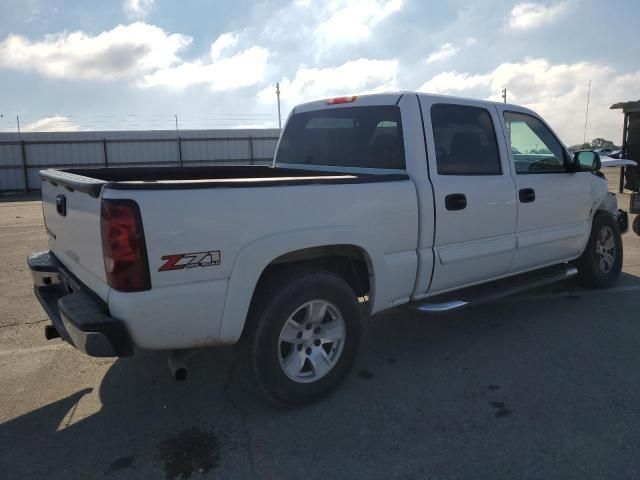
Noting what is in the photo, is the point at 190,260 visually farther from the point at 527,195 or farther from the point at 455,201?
the point at 527,195

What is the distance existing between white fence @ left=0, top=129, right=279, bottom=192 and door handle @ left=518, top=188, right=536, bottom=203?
73.4 feet

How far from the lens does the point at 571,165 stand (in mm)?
4852

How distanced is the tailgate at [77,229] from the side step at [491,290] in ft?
7.03

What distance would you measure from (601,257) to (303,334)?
13.0 ft

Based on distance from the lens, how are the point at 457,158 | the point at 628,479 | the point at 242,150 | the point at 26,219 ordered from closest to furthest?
1. the point at 628,479
2. the point at 457,158
3. the point at 26,219
4. the point at 242,150

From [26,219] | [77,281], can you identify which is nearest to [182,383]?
[77,281]

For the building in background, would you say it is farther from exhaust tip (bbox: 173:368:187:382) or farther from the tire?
exhaust tip (bbox: 173:368:187:382)

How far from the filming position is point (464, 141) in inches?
159

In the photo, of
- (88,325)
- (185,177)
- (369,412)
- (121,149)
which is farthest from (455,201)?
(121,149)

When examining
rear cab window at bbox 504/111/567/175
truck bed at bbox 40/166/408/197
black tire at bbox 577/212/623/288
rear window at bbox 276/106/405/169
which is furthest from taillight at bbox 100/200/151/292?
black tire at bbox 577/212/623/288

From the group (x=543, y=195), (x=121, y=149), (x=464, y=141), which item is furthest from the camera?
(x=121, y=149)

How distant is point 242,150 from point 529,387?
2434cm

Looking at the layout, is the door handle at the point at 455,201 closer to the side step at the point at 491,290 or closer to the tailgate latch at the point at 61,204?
the side step at the point at 491,290

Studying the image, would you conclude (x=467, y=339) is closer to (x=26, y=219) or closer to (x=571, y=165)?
(x=571, y=165)
